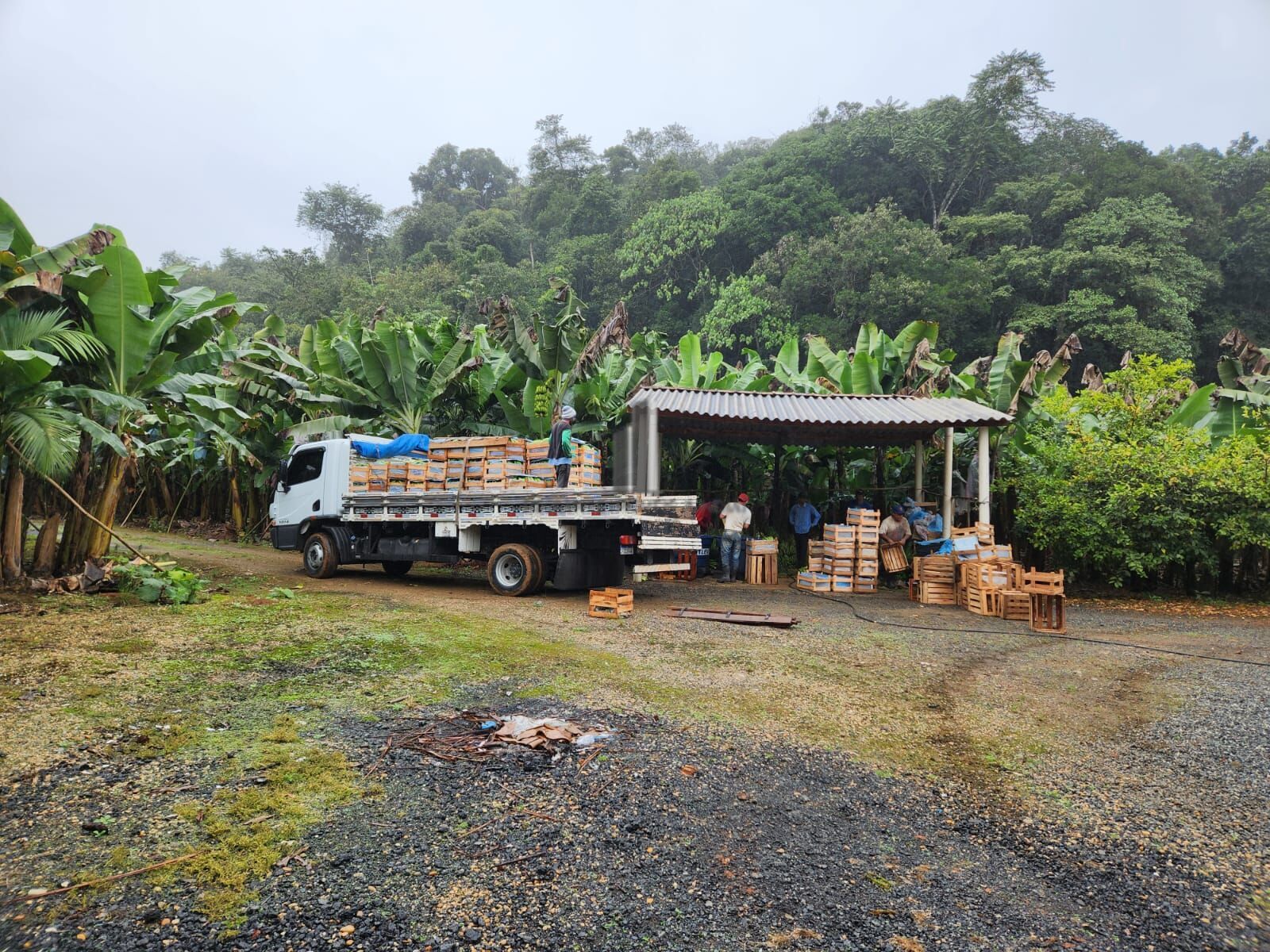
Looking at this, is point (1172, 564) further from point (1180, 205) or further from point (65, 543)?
point (1180, 205)

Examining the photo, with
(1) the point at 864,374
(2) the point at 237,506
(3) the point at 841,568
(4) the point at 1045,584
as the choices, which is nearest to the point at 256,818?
(4) the point at 1045,584

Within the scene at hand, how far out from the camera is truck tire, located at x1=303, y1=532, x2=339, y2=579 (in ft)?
40.8

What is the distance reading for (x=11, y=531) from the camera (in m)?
9.14

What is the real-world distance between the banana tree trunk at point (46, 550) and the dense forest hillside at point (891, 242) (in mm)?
21819

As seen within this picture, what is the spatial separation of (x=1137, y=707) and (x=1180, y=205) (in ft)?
139

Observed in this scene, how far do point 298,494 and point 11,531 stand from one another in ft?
14.3

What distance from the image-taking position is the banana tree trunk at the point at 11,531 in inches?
355

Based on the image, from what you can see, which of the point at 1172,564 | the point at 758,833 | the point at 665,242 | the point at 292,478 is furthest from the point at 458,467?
the point at 665,242

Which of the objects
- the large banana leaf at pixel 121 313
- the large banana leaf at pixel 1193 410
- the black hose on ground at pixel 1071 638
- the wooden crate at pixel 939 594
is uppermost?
the large banana leaf at pixel 121 313

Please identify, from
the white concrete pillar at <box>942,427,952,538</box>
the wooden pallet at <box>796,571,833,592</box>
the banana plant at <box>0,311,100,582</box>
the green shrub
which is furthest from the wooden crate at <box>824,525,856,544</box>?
the banana plant at <box>0,311,100,582</box>

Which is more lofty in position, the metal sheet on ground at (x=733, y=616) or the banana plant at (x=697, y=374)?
the banana plant at (x=697, y=374)

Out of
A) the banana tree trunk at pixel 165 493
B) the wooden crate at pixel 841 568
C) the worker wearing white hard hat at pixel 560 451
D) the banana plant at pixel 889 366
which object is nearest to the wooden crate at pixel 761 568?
the wooden crate at pixel 841 568

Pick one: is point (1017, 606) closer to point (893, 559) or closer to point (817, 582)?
point (893, 559)

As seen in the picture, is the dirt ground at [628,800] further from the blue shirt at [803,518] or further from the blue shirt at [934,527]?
the blue shirt at [803,518]
